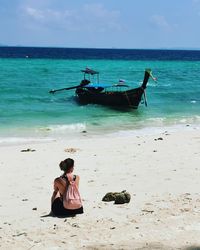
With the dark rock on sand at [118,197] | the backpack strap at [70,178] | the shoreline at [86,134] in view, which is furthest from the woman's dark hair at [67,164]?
the shoreline at [86,134]

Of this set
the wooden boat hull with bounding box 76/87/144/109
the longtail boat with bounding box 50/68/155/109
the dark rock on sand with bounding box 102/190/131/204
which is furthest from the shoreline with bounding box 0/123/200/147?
the dark rock on sand with bounding box 102/190/131/204

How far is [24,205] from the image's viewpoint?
8.81 meters

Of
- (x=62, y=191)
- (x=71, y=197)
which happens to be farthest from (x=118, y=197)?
(x=62, y=191)

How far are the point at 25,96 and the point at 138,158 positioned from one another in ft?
68.3

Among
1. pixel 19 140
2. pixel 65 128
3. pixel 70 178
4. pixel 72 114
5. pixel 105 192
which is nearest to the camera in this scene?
pixel 70 178

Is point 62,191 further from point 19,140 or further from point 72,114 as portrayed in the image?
point 72,114

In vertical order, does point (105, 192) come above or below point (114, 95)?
above

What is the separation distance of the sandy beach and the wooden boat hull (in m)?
12.3

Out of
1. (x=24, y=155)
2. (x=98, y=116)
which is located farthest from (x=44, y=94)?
(x=24, y=155)

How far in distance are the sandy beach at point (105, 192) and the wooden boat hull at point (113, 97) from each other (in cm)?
1229

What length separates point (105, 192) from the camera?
9633 mm

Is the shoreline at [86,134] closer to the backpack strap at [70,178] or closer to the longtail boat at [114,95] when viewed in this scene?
the longtail boat at [114,95]

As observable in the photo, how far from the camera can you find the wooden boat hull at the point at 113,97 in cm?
2806

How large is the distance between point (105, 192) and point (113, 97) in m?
19.4
